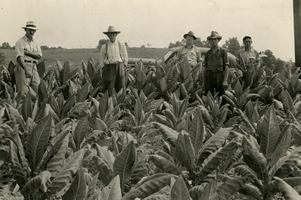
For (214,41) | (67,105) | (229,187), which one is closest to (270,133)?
(229,187)

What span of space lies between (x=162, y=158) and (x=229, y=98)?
341 cm

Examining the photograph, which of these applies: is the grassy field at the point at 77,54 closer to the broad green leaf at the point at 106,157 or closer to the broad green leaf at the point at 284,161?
the broad green leaf at the point at 106,157

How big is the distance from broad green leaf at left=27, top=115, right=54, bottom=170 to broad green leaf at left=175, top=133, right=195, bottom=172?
2.70 feet

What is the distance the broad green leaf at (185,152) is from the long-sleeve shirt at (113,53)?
4252 mm

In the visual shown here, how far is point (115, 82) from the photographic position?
7539 mm

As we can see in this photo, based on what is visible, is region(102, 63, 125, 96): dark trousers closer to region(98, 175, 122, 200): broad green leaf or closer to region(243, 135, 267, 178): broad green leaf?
region(243, 135, 267, 178): broad green leaf

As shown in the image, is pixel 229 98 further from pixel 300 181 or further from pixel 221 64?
pixel 300 181

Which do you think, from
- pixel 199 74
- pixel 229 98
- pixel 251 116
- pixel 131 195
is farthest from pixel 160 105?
pixel 131 195

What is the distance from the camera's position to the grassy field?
1440 centimetres

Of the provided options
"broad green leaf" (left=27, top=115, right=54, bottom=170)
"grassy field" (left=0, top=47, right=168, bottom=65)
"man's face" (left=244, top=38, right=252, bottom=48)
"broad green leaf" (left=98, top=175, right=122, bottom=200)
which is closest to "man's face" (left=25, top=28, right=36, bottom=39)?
"man's face" (left=244, top=38, right=252, bottom=48)

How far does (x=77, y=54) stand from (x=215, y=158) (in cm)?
1290

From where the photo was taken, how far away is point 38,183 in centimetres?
296

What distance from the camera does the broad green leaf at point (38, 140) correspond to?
3.22m

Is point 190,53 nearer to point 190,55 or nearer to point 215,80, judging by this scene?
point 190,55
